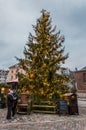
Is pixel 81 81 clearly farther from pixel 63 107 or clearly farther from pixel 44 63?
pixel 63 107

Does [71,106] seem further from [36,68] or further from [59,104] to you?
[36,68]

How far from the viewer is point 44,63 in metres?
24.7

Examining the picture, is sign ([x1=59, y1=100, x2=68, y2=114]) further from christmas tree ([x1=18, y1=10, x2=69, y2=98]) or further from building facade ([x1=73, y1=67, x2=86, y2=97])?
building facade ([x1=73, y1=67, x2=86, y2=97])

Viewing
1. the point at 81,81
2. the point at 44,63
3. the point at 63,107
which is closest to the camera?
the point at 63,107

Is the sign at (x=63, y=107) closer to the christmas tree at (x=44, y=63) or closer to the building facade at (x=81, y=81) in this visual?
the christmas tree at (x=44, y=63)

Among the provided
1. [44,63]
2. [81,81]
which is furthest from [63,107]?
[81,81]

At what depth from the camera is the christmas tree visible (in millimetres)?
24359

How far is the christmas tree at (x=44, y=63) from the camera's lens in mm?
24359

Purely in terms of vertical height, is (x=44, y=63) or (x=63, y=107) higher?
(x=44, y=63)

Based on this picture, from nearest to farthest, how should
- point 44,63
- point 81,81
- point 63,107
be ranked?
1. point 63,107
2. point 44,63
3. point 81,81

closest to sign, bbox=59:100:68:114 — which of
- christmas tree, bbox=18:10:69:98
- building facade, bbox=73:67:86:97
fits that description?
christmas tree, bbox=18:10:69:98

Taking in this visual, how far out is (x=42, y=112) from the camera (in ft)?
67.1

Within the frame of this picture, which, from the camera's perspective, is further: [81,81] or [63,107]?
[81,81]

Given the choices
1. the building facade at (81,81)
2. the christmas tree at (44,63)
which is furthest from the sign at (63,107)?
the building facade at (81,81)
